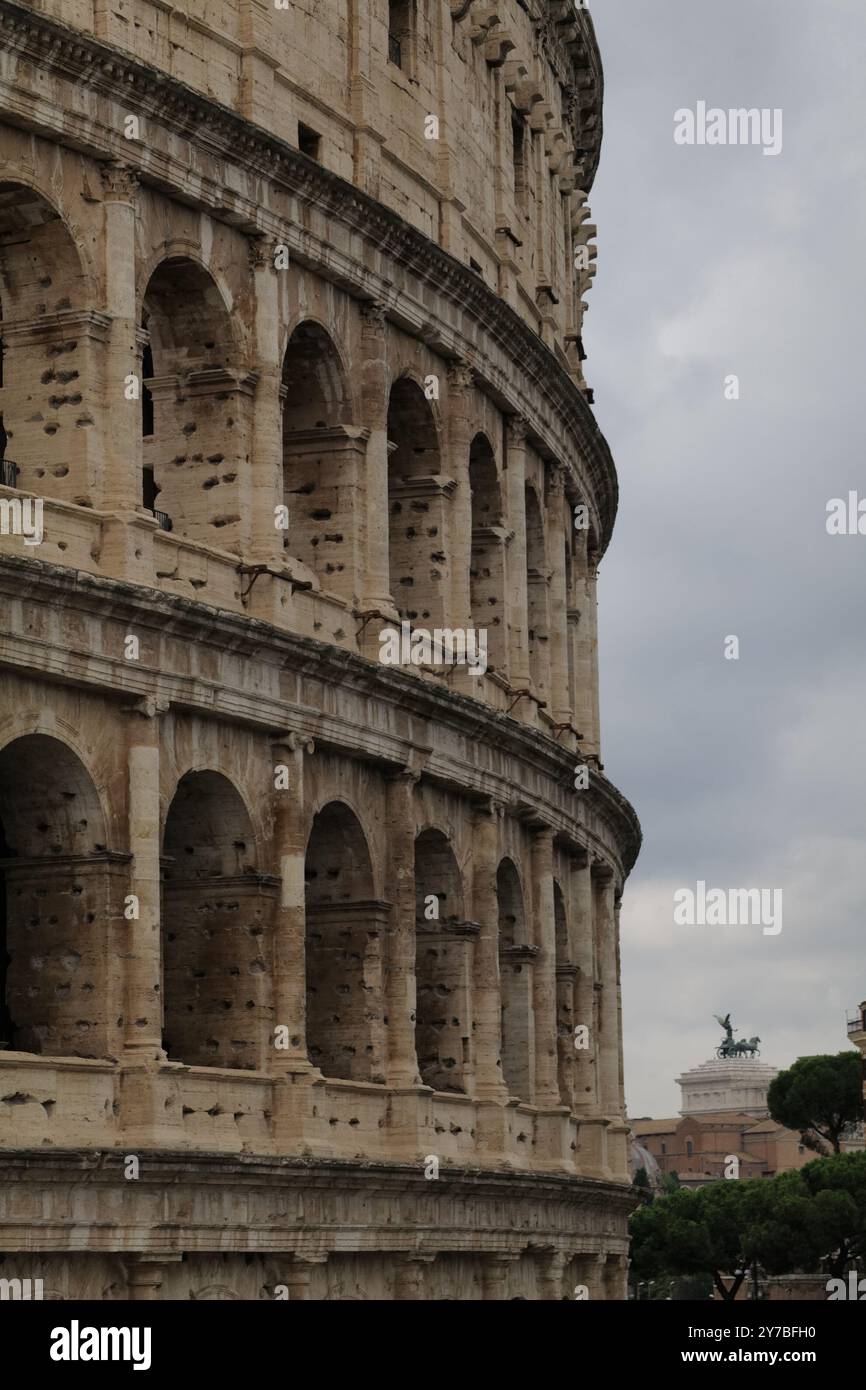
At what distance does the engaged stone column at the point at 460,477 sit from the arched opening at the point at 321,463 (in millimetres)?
2873

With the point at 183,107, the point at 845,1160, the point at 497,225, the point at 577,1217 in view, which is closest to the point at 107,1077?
the point at 183,107

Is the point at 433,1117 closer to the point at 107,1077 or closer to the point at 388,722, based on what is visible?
the point at 388,722

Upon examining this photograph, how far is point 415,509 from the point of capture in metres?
35.1

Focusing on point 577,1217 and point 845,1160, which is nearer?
point 577,1217

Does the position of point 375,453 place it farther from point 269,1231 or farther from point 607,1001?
point 607,1001

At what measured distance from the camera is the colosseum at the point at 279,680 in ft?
87.8

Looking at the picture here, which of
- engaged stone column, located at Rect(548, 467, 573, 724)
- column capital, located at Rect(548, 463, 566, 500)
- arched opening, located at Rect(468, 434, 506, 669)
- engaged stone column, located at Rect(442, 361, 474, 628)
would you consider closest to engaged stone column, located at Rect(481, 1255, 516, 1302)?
engaged stone column, located at Rect(442, 361, 474, 628)

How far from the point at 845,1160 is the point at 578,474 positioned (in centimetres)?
5555

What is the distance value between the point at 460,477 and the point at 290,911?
7717mm

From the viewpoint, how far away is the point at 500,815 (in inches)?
1390

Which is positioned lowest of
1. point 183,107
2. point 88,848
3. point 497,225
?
point 88,848

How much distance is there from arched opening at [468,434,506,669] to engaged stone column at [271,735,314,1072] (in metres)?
7.50

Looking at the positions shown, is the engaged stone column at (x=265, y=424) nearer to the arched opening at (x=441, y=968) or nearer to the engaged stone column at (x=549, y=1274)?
the arched opening at (x=441, y=968)

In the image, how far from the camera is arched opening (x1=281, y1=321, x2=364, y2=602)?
32125 millimetres
